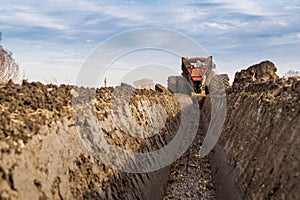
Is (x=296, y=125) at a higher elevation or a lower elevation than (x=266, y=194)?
higher

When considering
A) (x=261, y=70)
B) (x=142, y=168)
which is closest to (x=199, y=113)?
(x=261, y=70)

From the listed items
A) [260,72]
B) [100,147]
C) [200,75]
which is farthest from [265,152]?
[200,75]

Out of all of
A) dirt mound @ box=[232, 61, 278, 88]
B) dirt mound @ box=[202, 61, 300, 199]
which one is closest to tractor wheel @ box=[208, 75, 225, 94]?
dirt mound @ box=[232, 61, 278, 88]

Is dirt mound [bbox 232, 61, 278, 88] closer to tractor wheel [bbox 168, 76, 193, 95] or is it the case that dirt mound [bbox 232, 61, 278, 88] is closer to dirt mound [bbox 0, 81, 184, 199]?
dirt mound [bbox 0, 81, 184, 199]

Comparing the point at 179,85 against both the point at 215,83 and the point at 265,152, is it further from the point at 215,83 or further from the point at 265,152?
the point at 265,152

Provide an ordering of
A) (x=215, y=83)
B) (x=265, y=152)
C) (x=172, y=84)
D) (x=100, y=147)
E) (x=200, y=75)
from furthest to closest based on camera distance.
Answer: (x=172, y=84)
(x=215, y=83)
(x=200, y=75)
(x=100, y=147)
(x=265, y=152)

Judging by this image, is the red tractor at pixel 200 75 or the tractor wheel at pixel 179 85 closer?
the red tractor at pixel 200 75

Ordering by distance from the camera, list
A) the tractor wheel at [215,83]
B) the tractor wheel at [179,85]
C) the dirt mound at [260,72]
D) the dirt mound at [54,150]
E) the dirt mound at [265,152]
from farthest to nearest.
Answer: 1. the tractor wheel at [179,85]
2. the tractor wheel at [215,83]
3. the dirt mound at [260,72]
4. the dirt mound at [265,152]
5. the dirt mound at [54,150]

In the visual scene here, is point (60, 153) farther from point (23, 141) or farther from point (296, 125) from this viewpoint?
point (296, 125)

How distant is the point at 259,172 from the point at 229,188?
1635 millimetres

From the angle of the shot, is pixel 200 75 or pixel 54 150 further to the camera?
pixel 200 75

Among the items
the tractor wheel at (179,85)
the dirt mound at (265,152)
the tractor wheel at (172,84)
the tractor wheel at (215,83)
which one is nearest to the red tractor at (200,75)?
the tractor wheel at (215,83)

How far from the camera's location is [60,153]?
4203 millimetres

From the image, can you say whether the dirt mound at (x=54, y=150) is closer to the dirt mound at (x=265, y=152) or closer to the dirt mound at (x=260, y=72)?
the dirt mound at (x=265, y=152)
